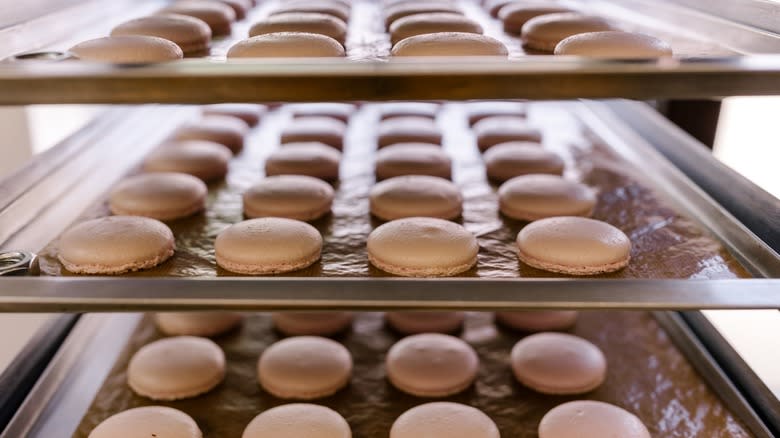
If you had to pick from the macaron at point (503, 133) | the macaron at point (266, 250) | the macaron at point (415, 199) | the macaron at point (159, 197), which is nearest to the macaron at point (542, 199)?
the macaron at point (415, 199)

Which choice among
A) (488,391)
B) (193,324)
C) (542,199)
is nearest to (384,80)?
(542,199)

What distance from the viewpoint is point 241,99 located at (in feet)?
3.09

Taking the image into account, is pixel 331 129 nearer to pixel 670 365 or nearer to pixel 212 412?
pixel 212 412

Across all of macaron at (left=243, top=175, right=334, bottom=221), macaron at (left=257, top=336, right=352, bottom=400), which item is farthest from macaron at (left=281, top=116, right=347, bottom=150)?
macaron at (left=257, top=336, right=352, bottom=400)

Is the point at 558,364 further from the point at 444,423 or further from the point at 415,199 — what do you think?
the point at 415,199

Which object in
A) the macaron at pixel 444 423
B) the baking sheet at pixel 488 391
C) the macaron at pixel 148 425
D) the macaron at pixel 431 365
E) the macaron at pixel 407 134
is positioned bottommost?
the baking sheet at pixel 488 391

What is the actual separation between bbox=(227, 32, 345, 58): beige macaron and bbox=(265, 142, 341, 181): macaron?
2.10ft

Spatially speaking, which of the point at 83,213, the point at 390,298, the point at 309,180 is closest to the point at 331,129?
the point at 309,180

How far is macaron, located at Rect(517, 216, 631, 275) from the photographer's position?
1.33 m

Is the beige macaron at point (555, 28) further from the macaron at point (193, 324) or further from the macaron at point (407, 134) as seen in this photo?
the macaron at point (193, 324)

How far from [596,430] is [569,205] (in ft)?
1.71

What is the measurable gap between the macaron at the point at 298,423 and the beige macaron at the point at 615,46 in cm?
82

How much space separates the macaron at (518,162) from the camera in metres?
1.87

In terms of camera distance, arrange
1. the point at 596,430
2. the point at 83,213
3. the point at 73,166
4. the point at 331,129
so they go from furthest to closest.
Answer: the point at 331,129, the point at 73,166, the point at 83,213, the point at 596,430
